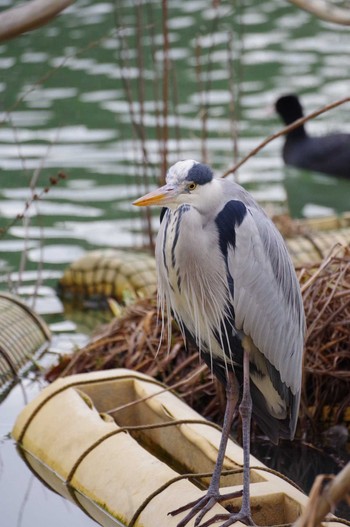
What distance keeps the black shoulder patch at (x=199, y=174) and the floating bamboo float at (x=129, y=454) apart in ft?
3.26

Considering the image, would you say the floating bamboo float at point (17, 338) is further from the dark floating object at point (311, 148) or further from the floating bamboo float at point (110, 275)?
the dark floating object at point (311, 148)

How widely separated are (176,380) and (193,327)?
4.69 ft

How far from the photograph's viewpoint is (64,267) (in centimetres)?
740

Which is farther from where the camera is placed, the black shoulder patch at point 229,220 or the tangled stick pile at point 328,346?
the tangled stick pile at point 328,346

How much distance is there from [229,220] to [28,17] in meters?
1.62

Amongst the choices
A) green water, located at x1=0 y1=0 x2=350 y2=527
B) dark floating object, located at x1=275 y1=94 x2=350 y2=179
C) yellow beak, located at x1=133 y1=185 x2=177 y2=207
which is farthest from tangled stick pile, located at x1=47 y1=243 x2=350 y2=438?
dark floating object, located at x1=275 y1=94 x2=350 y2=179

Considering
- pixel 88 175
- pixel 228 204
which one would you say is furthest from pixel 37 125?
pixel 228 204

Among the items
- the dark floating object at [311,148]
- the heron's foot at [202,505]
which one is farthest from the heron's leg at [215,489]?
the dark floating object at [311,148]

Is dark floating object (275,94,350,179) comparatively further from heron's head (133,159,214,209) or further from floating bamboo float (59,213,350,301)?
heron's head (133,159,214,209)

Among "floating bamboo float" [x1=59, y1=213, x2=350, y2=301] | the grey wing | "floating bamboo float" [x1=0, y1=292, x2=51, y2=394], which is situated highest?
the grey wing

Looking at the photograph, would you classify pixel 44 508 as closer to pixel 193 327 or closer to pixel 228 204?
pixel 193 327

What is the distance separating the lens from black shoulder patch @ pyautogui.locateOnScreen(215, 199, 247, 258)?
3.28m

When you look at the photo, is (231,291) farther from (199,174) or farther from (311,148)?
(311,148)

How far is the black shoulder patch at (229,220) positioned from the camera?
328cm
